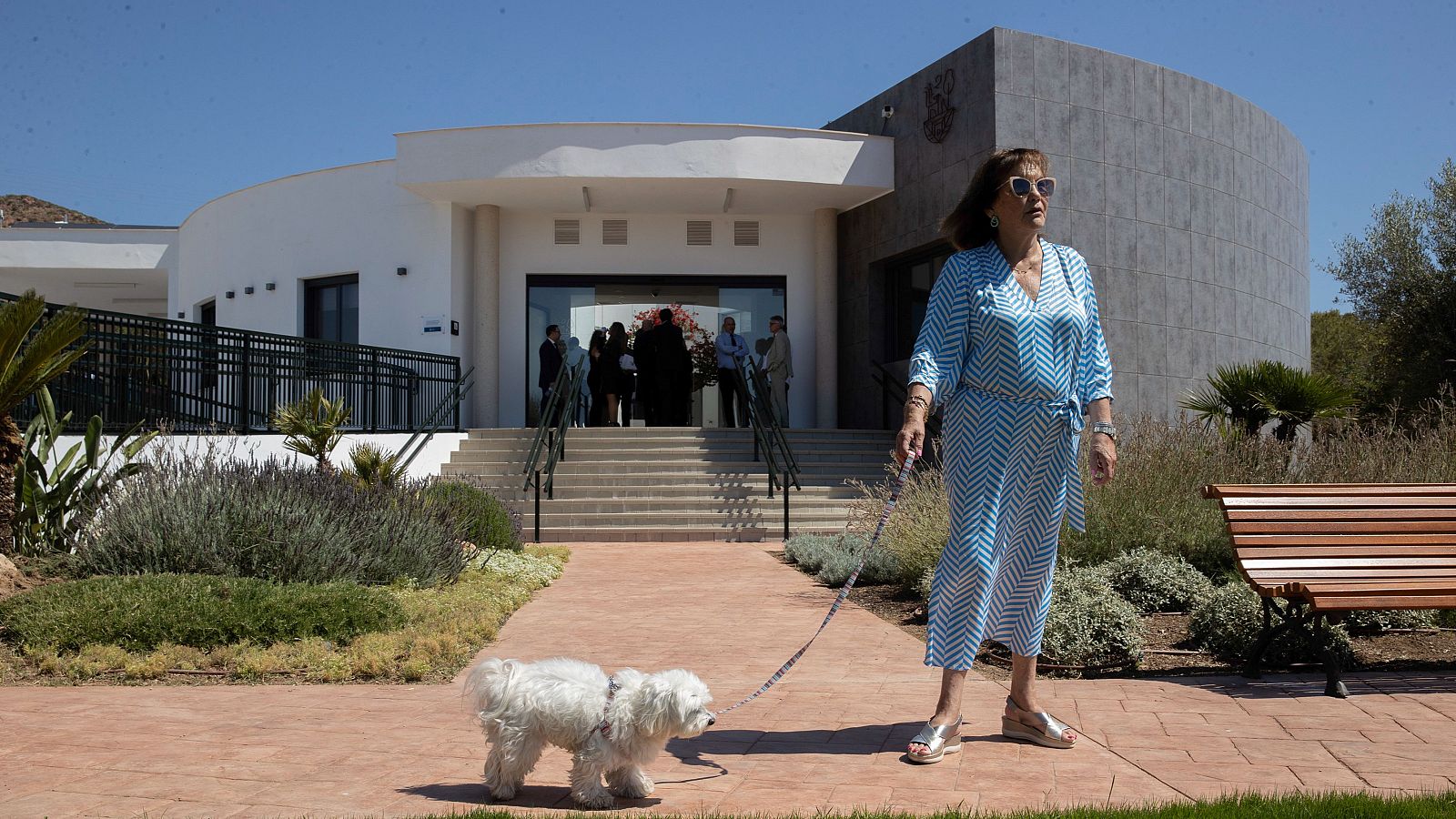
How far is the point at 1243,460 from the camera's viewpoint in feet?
30.4

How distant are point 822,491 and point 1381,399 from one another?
1197 cm

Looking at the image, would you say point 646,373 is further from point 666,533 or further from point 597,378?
point 666,533

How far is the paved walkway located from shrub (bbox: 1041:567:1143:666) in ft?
1.25

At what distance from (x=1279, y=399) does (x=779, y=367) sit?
24.5ft

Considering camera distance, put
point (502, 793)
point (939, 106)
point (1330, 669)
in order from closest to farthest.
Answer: point (502, 793) → point (1330, 669) → point (939, 106)

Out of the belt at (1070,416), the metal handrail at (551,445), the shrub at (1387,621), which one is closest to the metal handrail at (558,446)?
the metal handrail at (551,445)

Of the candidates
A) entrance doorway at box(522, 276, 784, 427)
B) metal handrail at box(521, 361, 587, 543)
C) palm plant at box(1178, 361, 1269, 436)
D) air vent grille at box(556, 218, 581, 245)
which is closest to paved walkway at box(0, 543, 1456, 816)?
metal handrail at box(521, 361, 587, 543)

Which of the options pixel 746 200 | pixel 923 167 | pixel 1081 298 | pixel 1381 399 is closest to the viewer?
pixel 1081 298

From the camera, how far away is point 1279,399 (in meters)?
13.3

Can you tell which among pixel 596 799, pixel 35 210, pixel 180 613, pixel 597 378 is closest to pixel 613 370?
pixel 597 378

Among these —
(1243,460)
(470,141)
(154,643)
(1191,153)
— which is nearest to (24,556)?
(154,643)

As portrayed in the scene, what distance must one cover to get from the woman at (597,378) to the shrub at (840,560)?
25.7 feet

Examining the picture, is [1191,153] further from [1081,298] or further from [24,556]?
[24,556]

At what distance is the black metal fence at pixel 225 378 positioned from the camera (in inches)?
419
